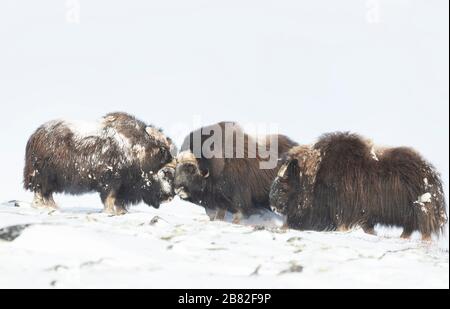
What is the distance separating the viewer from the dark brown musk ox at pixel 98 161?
9055mm

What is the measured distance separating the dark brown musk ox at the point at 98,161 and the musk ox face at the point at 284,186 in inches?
72.2

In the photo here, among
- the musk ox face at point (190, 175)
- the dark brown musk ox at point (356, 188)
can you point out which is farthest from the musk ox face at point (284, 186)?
the musk ox face at point (190, 175)

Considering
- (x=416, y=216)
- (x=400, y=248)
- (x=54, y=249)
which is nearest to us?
(x=54, y=249)

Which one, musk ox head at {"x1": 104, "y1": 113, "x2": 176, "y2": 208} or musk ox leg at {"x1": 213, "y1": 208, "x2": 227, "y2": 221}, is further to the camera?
musk ox leg at {"x1": 213, "y1": 208, "x2": 227, "y2": 221}

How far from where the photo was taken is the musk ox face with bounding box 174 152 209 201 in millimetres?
9586

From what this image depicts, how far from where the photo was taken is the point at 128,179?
946cm

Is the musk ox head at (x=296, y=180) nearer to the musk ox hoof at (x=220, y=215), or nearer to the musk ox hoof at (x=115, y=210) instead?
the musk ox hoof at (x=220, y=215)

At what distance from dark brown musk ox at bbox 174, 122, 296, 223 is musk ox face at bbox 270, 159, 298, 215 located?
2.35 ft

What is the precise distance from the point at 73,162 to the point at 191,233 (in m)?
2.96

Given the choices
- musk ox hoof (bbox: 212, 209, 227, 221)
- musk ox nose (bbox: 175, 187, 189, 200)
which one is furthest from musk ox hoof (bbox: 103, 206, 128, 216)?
musk ox hoof (bbox: 212, 209, 227, 221)

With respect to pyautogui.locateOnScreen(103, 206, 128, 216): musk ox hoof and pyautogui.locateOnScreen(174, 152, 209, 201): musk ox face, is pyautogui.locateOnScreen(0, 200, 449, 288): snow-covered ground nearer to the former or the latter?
pyautogui.locateOnScreen(103, 206, 128, 216): musk ox hoof

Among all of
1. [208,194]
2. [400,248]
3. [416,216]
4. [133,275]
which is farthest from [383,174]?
[133,275]

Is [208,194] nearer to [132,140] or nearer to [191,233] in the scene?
[132,140]
